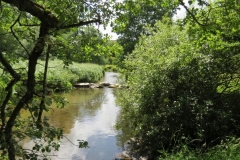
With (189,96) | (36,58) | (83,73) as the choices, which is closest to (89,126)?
(189,96)

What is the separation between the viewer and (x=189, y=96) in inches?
230

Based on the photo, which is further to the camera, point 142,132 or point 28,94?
point 142,132

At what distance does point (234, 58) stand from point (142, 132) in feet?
9.38

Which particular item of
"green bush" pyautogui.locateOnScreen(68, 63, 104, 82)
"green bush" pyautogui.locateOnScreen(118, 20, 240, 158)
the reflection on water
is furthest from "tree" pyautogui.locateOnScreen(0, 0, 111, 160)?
"green bush" pyautogui.locateOnScreen(68, 63, 104, 82)

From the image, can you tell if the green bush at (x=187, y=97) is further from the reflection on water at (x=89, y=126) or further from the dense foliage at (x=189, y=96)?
the reflection on water at (x=89, y=126)

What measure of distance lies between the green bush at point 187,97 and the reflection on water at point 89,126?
1718mm

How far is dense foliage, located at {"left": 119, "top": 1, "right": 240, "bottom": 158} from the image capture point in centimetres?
550

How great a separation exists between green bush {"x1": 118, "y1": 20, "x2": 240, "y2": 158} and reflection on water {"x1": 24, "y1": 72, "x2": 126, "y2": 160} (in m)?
1.72

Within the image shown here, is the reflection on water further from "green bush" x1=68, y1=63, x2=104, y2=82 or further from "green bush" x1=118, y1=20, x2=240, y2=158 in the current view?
"green bush" x1=68, y1=63, x2=104, y2=82

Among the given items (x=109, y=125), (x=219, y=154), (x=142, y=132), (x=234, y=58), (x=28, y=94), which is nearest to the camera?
(x=28, y=94)

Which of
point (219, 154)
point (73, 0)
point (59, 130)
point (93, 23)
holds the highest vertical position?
point (73, 0)

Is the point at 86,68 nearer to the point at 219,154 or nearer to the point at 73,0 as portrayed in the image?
the point at 219,154

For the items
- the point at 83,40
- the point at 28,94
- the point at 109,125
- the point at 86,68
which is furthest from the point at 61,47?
the point at 86,68

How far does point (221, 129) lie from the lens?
18.0ft
